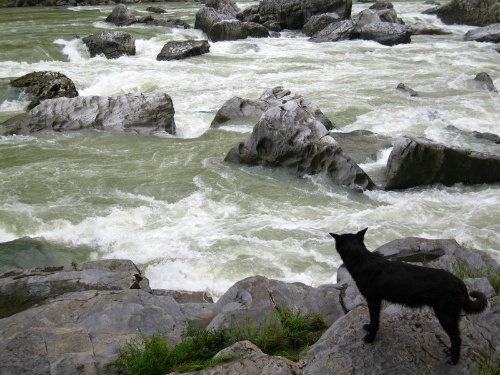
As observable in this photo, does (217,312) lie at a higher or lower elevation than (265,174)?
higher

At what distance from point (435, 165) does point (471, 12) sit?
2382cm

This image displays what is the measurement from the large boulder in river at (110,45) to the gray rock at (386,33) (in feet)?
38.1

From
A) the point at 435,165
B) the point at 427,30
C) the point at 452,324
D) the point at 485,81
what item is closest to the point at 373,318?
the point at 452,324

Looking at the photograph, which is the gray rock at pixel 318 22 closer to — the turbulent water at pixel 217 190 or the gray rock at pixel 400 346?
the turbulent water at pixel 217 190

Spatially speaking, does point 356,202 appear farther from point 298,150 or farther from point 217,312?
point 217,312

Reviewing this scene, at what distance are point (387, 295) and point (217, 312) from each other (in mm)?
1893

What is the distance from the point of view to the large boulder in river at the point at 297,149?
990 centimetres

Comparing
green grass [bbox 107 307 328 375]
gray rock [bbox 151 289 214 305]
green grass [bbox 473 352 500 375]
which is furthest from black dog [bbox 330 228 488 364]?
gray rock [bbox 151 289 214 305]

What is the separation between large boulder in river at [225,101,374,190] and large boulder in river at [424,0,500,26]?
23279 mm

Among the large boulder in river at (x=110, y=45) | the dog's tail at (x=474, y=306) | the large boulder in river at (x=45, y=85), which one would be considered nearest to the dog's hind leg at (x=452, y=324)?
the dog's tail at (x=474, y=306)

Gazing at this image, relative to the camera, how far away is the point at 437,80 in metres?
17.8

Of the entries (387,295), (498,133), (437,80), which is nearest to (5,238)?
(387,295)

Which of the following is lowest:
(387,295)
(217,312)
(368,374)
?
(217,312)

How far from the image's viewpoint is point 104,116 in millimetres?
13219
